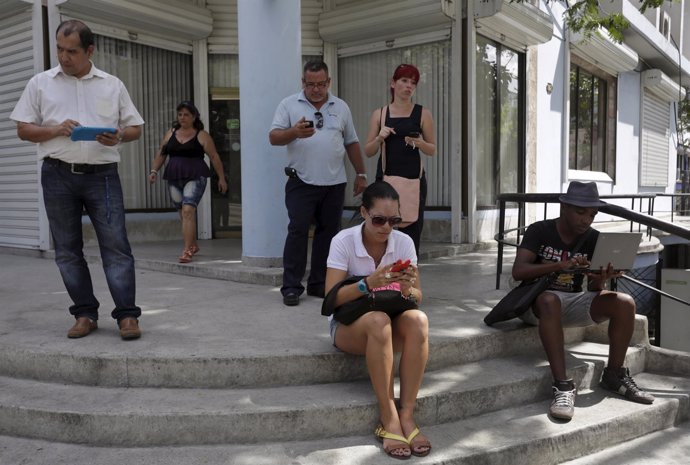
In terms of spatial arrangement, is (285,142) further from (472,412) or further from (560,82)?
(560,82)

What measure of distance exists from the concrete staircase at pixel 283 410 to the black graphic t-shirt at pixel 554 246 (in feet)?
1.83

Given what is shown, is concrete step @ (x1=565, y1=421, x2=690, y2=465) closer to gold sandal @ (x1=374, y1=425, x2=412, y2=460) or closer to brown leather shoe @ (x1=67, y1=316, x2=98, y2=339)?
gold sandal @ (x1=374, y1=425, x2=412, y2=460)

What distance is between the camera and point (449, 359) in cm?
368

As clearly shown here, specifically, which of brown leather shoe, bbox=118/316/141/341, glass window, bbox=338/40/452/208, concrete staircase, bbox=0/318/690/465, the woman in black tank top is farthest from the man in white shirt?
glass window, bbox=338/40/452/208

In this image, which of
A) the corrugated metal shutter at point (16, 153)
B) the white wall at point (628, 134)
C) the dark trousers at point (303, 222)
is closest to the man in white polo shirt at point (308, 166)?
the dark trousers at point (303, 222)

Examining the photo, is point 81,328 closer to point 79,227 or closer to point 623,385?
point 79,227

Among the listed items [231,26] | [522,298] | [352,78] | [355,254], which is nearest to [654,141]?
[352,78]

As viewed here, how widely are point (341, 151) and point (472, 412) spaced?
233 centimetres

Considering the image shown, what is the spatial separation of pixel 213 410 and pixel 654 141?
1720 centimetres

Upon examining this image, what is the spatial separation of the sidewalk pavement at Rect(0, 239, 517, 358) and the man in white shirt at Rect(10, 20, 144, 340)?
262 millimetres

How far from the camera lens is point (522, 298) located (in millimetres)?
3768

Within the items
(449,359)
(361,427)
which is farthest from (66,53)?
(449,359)

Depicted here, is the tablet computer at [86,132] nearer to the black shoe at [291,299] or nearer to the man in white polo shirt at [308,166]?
the man in white polo shirt at [308,166]

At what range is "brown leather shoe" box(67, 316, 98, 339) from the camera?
3.66 metres
